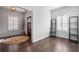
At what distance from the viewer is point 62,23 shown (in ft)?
5.49

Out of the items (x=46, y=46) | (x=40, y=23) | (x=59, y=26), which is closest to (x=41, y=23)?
(x=40, y=23)

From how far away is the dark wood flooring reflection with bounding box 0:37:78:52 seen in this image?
5.24 feet

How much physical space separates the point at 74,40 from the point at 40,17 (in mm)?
825

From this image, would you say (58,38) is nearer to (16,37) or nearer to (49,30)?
(49,30)

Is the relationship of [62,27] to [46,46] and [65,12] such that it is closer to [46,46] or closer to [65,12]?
[65,12]

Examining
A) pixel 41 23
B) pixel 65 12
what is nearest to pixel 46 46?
pixel 41 23

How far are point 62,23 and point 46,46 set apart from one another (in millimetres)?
576

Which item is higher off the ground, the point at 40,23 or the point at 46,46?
the point at 40,23

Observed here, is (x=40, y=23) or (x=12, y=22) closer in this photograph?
(x=12, y=22)

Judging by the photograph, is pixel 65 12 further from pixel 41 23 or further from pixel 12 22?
pixel 12 22

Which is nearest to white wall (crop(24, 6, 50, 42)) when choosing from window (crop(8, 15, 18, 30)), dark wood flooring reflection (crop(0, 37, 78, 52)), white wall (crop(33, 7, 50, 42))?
white wall (crop(33, 7, 50, 42))

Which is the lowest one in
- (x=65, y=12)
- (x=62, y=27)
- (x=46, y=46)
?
(x=46, y=46)
